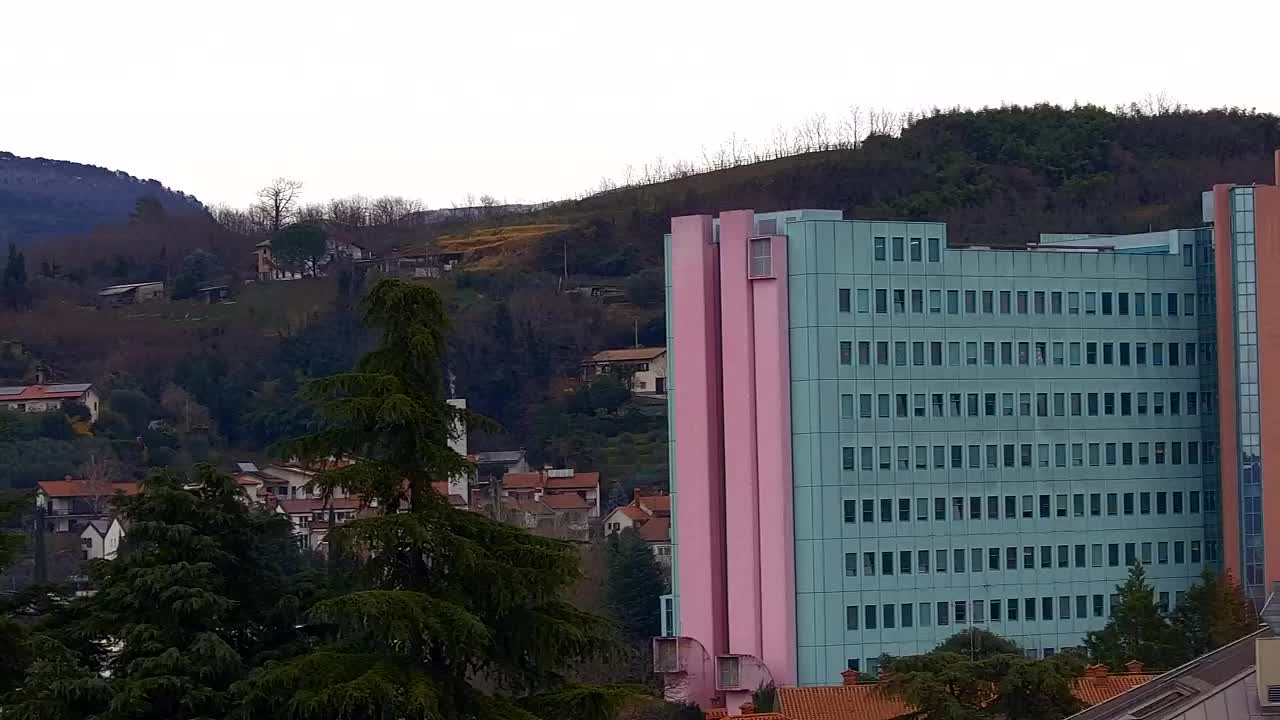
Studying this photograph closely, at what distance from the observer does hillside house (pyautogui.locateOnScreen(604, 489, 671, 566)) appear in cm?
9288

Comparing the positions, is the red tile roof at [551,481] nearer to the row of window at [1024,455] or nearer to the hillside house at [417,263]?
the hillside house at [417,263]

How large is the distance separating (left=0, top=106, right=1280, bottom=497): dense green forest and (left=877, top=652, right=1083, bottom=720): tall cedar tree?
81410 mm

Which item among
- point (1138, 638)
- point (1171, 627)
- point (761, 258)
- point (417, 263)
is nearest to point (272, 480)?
point (417, 263)

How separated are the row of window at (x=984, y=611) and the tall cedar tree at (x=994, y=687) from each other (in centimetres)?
2839

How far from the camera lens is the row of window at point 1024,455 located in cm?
6084

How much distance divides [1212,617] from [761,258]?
626 inches

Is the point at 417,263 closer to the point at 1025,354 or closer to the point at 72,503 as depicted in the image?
the point at 72,503

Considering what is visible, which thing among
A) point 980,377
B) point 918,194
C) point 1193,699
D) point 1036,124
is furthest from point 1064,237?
point 1036,124

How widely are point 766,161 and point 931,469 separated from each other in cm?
9614

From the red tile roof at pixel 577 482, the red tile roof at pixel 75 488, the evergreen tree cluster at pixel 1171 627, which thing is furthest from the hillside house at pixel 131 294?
the evergreen tree cluster at pixel 1171 627

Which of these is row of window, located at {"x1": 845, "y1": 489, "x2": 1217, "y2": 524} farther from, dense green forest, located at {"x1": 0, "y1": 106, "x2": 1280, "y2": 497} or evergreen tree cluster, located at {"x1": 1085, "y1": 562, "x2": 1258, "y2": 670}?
dense green forest, located at {"x1": 0, "y1": 106, "x2": 1280, "y2": 497}

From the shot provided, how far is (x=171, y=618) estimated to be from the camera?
2130 centimetres

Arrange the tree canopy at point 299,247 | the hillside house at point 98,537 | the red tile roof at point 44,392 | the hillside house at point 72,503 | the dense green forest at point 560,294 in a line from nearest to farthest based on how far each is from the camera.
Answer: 1. the hillside house at point 98,537
2. the hillside house at point 72,503
3. the dense green forest at point 560,294
4. the red tile roof at point 44,392
5. the tree canopy at point 299,247

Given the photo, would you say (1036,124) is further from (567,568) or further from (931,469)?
Answer: (567,568)
